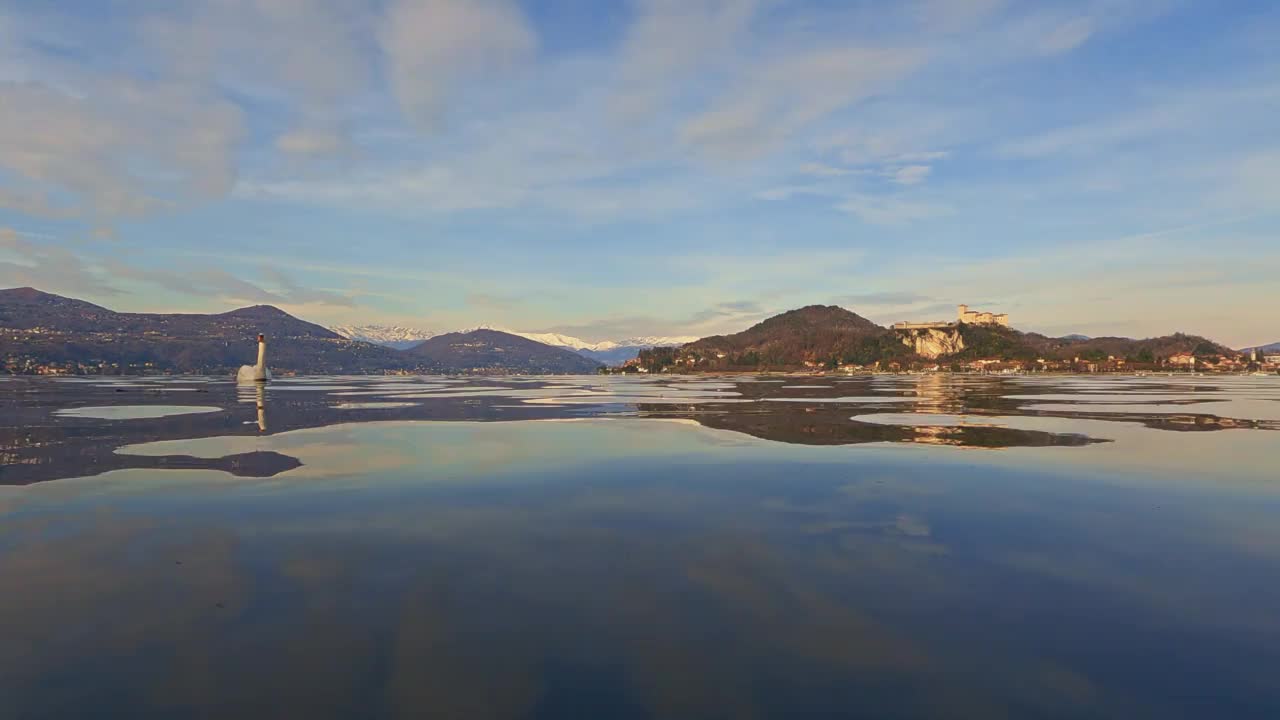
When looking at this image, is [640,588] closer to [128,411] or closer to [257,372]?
[128,411]

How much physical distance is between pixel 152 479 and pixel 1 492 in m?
3.85

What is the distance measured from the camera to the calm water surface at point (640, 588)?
8094mm

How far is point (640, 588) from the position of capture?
11.8 meters

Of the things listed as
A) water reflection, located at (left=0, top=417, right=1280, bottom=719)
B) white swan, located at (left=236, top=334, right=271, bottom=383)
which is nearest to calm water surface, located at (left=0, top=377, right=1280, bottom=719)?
water reflection, located at (left=0, top=417, right=1280, bottom=719)

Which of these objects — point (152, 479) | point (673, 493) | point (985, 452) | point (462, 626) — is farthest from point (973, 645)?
point (152, 479)

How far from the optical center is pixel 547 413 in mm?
54875

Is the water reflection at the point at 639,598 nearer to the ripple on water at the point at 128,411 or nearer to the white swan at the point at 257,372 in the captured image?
the ripple on water at the point at 128,411

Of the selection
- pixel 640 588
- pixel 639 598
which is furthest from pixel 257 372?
pixel 639 598

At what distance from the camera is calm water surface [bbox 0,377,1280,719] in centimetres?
809

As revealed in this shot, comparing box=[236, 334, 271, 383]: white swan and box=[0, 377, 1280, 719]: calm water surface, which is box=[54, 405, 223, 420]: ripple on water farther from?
box=[236, 334, 271, 383]: white swan

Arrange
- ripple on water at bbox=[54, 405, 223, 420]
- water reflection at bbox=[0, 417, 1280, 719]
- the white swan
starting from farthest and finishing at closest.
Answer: the white swan
ripple on water at bbox=[54, 405, 223, 420]
water reflection at bbox=[0, 417, 1280, 719]

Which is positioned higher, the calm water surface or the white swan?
the white swan

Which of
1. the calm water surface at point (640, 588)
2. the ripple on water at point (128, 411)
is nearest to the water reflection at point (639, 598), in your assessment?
the calm water surface at point (640, 588)

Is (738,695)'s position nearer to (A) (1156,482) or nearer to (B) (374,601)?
(B) (374,601)
